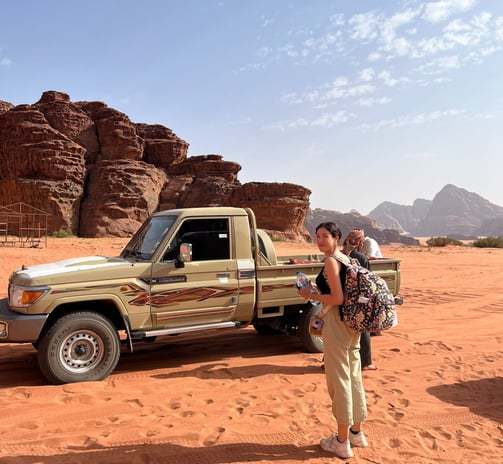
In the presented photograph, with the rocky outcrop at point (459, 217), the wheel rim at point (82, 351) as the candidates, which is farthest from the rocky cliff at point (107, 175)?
the rocky outcrop at point (459, 217)

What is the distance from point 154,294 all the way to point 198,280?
1.99 feet

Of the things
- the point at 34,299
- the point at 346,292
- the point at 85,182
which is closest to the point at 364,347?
the point at 346,292

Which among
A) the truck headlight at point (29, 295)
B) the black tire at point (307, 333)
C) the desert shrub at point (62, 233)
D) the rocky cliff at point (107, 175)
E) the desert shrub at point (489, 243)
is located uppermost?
the rocky cliff at point (107, 175)

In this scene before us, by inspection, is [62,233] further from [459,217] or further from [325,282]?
[459,217]

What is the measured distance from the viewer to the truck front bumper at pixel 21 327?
15.5 ft

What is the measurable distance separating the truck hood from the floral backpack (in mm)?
2929

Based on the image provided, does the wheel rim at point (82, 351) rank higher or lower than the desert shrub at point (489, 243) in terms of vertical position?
lower

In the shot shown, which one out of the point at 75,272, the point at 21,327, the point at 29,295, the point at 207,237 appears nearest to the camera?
the point at 21,327

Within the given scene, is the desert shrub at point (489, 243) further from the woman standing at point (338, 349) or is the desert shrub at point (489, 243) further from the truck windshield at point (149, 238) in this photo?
the woman standing at point (338, 349)

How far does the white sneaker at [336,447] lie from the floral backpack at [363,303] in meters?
0.99

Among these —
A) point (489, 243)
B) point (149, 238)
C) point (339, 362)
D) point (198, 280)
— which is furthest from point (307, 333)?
point (489, 243)

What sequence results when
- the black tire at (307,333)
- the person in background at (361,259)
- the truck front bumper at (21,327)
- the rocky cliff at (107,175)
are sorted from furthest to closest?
1. the rocky cliff at (107,175)
2. the black tire at (307,333)
3. the person in background at (361,259)
4. the truck front bumper at (21,327)

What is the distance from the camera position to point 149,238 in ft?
19.5

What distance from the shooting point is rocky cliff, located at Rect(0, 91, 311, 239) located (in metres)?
35.8
